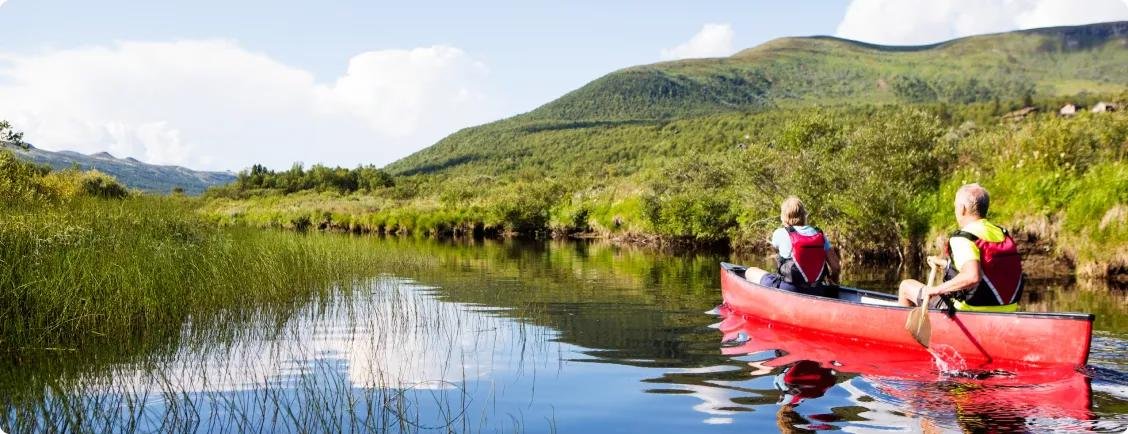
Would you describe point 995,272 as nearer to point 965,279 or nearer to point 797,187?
point 965,279

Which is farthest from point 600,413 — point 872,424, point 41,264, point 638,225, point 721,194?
point 638,225

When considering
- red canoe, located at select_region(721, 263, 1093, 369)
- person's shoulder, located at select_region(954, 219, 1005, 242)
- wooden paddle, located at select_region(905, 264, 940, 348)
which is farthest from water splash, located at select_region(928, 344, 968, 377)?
person's shoulder, located at select_region(954, 219, 1005, 242)

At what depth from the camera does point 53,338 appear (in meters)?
9.16

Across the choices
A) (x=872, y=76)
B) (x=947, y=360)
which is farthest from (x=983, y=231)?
(x=872, y=76)

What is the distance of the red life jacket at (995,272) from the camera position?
835 centimetres

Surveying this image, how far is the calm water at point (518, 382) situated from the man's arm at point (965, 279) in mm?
824

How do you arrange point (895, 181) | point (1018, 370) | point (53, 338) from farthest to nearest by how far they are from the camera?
point (895, 181) → point (53, 338) → point (1018, 370)

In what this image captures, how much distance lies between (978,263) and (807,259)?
2904mm

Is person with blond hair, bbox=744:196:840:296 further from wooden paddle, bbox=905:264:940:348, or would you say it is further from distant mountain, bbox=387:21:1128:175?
distant mountain, bbox=387:21:1128:175

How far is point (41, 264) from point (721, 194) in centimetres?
2200

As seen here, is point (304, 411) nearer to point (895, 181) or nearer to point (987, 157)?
point (895, 181)

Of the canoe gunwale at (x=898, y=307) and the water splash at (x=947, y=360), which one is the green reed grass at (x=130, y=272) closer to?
the canoe gunwale at (x=898, y=307)

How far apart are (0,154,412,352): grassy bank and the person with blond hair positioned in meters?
6.75

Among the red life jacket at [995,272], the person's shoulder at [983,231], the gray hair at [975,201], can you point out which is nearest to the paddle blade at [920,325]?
the red life jacket at [995,272]
